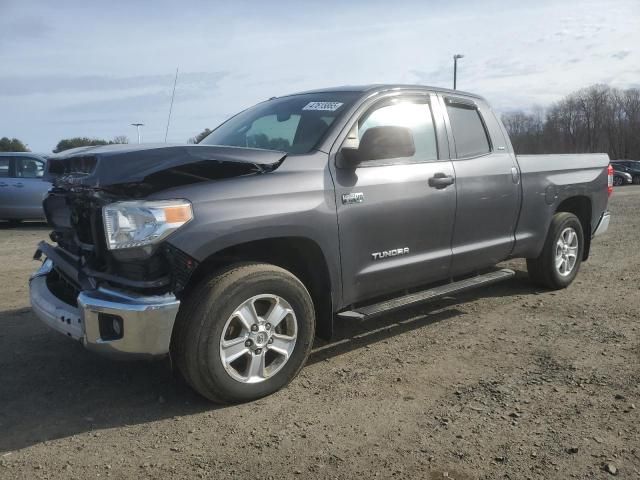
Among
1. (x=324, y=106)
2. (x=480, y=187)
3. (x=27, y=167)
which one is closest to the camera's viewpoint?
(x=324, y=106)

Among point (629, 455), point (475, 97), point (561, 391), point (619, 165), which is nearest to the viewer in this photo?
point (629, 455)

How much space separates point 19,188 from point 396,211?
401 inches

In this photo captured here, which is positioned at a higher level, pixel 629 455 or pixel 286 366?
pixel 286 366

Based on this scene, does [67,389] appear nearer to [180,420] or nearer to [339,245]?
[180,420]

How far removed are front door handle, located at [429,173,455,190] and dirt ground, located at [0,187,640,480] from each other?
1.20 metres

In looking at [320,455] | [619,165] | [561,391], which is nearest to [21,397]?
[320,455]

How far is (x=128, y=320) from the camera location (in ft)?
9.58

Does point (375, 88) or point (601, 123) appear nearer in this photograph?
point (375, 88)

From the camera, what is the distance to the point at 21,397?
137 inches

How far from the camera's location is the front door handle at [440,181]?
13.9 ft

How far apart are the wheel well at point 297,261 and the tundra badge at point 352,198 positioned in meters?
0.36

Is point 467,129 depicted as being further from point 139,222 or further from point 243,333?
point 139,222

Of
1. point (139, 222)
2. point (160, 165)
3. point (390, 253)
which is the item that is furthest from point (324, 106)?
point (139, 222)

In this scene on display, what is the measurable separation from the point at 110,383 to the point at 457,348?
245 centimetres
